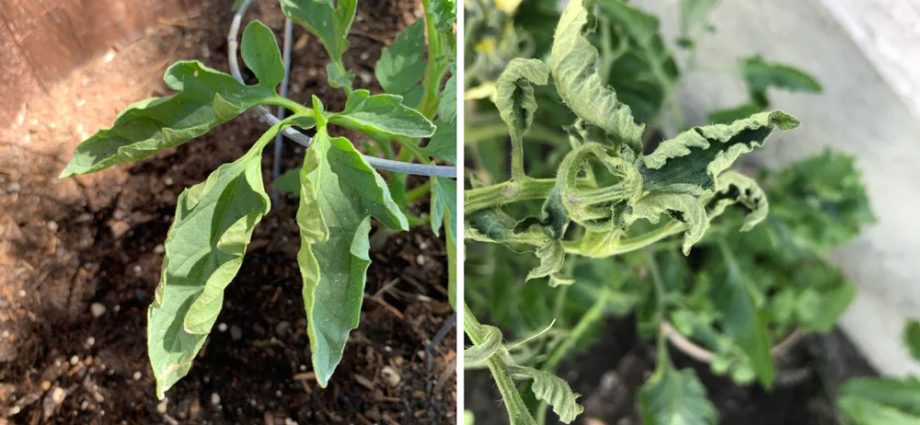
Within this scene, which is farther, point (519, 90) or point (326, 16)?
point (326, 16)

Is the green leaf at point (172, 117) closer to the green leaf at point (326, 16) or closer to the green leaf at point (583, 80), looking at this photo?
the green leaf at point (326, 16)

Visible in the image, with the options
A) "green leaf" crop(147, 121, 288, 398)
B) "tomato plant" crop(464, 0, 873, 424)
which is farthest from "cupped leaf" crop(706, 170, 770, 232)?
"green leaf" crop(147, 121, 288, 398)

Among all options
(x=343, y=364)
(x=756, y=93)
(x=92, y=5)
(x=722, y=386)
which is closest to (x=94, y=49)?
(x=92, y=5)

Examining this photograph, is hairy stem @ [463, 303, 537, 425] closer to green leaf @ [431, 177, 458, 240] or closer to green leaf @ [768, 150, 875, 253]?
green leaf @ [431, 177, 458, 240]

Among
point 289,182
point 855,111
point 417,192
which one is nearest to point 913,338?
point 855,111

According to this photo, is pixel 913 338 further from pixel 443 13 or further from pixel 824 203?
pixel 443 13

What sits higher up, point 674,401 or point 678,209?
point 678,209

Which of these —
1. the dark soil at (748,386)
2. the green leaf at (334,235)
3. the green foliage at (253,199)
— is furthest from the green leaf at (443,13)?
the dark soil at (748,386)
